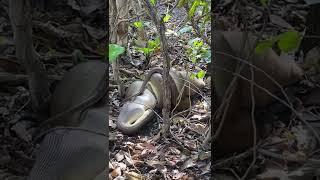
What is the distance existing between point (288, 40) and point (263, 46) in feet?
0.29

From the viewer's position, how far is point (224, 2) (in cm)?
125

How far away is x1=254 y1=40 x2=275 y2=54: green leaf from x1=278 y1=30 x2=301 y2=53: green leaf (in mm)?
41

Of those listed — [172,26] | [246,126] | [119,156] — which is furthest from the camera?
[172,26]

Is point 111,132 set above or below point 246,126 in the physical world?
below

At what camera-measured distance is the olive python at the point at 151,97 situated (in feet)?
5.43

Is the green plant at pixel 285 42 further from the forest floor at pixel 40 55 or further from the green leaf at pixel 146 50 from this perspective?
the green leaf at pixel 146 50

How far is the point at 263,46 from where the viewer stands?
1211mm

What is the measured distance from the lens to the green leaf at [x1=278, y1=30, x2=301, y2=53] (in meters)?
1.13

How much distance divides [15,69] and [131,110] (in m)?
0.56

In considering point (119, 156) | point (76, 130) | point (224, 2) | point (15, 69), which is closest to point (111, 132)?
point (119, 156)

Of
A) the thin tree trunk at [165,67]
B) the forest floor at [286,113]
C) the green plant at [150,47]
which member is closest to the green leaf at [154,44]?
the green plant at [150,47]

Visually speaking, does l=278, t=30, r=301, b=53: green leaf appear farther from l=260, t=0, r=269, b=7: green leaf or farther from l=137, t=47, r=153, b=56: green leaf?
l=137, t=47, r=153, b=56: green leaf

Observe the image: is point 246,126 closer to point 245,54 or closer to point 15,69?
point 245,54

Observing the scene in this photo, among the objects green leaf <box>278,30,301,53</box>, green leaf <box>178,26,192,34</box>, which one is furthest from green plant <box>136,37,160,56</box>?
green leaf <box>278,30,301,53</box>
